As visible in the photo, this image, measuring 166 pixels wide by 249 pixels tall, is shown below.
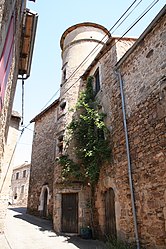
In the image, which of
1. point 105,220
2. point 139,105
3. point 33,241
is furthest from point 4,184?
point 139,105

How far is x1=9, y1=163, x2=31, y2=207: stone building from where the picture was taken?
27.0m

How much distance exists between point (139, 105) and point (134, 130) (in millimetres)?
850

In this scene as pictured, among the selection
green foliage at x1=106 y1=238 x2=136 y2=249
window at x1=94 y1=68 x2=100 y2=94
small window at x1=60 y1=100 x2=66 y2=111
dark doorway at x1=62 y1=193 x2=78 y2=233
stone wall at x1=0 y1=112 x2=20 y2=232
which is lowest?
green foliage at x1=106 y1=238 x2=136 y2=249

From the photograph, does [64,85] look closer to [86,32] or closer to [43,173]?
[86,32]

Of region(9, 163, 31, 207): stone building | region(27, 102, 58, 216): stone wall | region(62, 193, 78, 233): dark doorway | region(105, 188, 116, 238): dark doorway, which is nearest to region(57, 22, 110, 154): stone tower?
region(27, 102, 58, 216): stone wall

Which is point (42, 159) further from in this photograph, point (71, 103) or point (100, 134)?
point (100, 134)

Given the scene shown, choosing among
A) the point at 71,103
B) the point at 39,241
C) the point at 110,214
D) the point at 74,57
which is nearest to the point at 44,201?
the point at 39,241

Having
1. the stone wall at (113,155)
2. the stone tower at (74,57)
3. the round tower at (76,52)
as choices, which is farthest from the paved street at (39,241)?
the round tower at (76,52)

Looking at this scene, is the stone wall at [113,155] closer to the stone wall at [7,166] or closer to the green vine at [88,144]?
the green vine at [88,144]

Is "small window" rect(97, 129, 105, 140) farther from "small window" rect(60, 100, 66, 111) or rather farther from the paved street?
the paved street

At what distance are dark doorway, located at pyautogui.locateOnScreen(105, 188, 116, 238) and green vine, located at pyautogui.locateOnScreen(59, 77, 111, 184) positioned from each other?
1040 mm

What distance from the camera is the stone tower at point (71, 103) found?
8.80 m

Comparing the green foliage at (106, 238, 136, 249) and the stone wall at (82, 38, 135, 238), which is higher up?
the stone wall at (82, 38, 135, 238)

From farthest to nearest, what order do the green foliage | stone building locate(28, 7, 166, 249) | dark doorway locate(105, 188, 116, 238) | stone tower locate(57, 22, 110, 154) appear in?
stone tower locate(57, 22, 110, 154) < dark doorway locate(105, 188, 116, 238) < the green foliage < stone building locate(28, 7, 166, 249)
